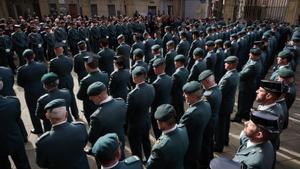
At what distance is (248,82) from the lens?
6379mm

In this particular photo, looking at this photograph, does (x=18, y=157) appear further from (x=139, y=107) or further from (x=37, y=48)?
(x=37, y=48)

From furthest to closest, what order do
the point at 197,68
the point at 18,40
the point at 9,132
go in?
the point at 18,40
the point at 197,68
the point at 9,132

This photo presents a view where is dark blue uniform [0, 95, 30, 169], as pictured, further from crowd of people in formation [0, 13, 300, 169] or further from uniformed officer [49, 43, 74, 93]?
uniformed officer [49, 43, 74, 93]

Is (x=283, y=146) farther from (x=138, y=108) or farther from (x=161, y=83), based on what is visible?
(x=138, y=108)

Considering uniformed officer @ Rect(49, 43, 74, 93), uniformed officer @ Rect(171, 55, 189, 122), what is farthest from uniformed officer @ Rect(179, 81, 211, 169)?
uniformed officer @ Rect(49, 43, 74, 93)

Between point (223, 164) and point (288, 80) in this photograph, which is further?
point (288, 80)

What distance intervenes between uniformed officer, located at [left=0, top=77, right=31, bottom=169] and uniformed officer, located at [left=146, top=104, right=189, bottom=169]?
2382 mm

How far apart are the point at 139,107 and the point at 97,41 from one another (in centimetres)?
1046

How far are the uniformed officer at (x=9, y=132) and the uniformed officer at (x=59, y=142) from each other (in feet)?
3.96

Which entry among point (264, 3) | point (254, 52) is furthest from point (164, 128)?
point (264, 3)

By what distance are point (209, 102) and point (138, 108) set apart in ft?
3.95

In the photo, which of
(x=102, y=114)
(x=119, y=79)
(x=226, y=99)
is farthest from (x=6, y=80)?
(x=226, y=99)

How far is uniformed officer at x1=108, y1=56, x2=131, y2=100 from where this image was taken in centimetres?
524

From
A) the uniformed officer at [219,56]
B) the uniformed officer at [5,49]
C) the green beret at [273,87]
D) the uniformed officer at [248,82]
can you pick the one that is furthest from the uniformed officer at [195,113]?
the uniformed officer at [5,49]
